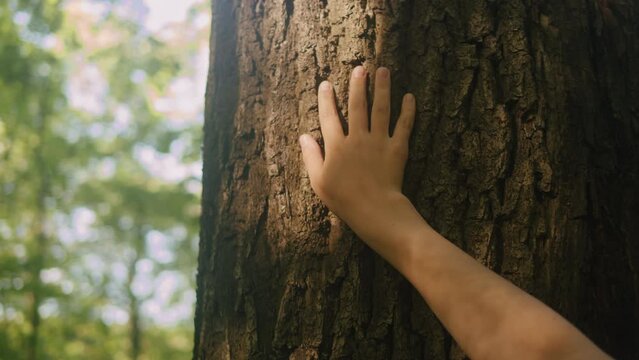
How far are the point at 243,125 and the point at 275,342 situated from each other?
0.70 m

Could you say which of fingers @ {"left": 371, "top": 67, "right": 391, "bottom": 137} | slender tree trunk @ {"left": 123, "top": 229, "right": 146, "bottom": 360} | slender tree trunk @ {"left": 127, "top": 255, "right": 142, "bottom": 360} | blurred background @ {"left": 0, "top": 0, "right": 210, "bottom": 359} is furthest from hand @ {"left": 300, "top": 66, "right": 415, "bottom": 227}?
slender tree trunk @ {"left": 127, "top": 255, "right": 142, "bottom": 360}

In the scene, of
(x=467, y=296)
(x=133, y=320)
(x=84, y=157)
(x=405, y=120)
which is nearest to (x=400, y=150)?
(x=405, y=120)

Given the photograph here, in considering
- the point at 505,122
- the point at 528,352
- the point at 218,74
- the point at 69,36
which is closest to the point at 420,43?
the point at 505,122

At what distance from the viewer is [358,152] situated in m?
1.52

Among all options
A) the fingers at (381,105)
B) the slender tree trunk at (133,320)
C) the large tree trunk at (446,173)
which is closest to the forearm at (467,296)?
the large tree trunk at (446,173)

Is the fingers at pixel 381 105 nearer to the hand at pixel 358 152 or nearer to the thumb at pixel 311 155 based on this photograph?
the hand at pixel 358 152

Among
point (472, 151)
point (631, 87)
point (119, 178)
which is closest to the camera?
point (472, 151)

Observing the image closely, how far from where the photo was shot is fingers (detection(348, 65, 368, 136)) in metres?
1.56

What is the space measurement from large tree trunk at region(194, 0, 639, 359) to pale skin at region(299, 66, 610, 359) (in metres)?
0.06

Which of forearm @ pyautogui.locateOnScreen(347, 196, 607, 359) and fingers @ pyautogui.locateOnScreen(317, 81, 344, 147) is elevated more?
fingers @ pyautogui.locateOnScreen(317, 81, 344, 147)

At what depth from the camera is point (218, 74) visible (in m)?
1.95

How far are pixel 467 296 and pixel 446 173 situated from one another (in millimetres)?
393

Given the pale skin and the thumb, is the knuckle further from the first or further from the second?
the thumb

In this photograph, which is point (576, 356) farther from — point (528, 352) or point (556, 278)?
point (556, 278)
